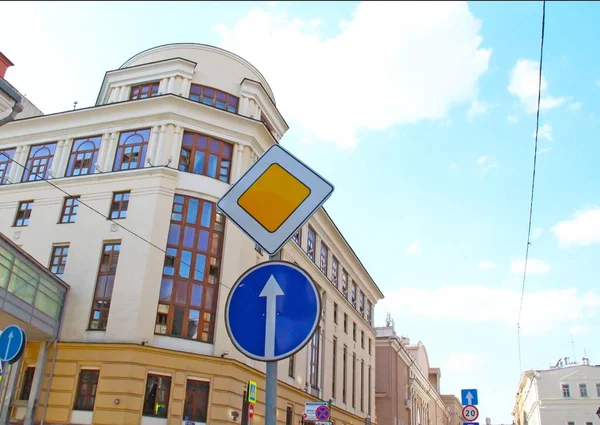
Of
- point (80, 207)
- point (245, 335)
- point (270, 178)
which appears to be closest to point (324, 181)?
point (270, 178)

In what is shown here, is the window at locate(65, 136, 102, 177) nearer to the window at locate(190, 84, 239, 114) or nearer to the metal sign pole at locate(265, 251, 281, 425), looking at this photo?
the window at locate(190, 84, 239, 114)

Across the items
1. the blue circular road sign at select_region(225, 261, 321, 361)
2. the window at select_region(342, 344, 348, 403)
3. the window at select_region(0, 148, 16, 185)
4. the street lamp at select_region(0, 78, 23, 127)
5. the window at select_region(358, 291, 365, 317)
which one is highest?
the window at select_region(0, 148, 16, 185)

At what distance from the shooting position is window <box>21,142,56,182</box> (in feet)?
94.2

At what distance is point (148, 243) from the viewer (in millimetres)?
24594

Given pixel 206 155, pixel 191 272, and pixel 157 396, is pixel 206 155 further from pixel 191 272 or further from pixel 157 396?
pixel 157 396

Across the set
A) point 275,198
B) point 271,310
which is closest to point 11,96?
point 275,198

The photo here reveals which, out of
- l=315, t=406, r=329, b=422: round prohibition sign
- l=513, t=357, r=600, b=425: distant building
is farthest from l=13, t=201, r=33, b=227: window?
l=513, t=357, r=600, b=425: distant building

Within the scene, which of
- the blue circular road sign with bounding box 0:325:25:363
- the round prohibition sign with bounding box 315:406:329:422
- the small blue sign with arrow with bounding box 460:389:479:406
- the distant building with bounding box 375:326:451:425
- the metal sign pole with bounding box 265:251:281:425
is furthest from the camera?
the distant building with bounding box 375:326:451:425

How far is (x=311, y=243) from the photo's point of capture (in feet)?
122

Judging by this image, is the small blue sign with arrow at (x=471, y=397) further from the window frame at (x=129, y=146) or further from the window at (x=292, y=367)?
the window frame at (x=129, y=146)

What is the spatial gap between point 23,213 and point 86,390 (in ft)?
34.5

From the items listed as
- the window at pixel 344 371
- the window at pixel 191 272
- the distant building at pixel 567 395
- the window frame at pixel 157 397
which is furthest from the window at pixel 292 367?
the distant building at pixel 567 395

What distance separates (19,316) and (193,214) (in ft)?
27.7

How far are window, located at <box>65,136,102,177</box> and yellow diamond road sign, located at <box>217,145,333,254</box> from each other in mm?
25711
